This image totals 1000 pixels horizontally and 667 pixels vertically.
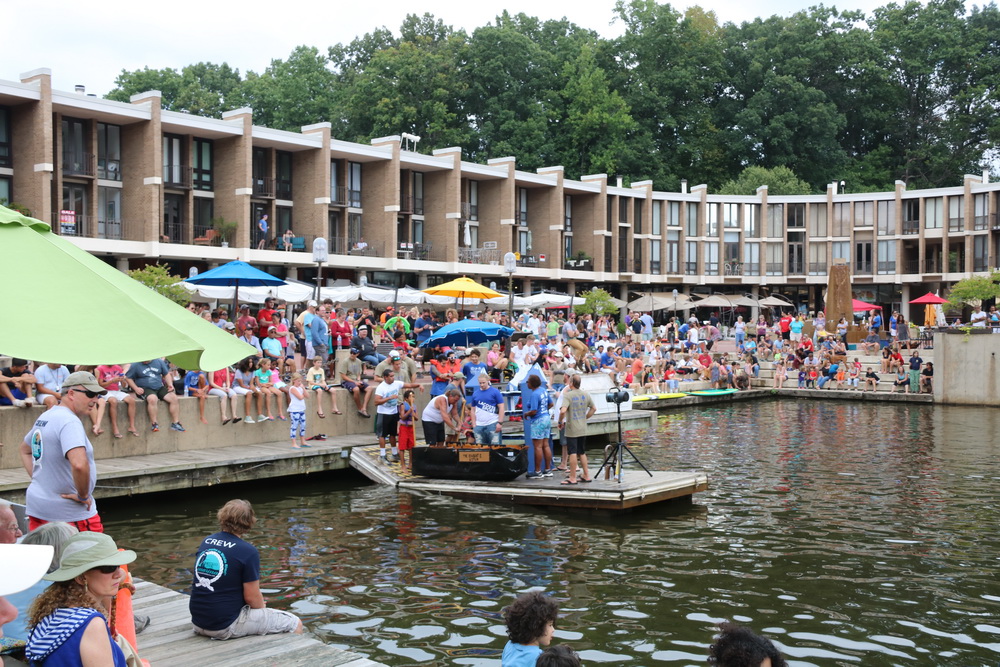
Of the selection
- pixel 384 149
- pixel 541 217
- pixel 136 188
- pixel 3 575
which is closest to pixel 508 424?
pixel 3 575

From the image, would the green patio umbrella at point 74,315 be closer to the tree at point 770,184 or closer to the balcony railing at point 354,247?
the balcony railing at point 354,247

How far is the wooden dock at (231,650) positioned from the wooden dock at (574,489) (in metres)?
8.22

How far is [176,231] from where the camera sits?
45.4 metres

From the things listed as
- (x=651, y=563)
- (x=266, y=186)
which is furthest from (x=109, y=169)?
(x=651, y=563)

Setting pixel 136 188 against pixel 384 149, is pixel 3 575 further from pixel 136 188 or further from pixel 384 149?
pixel 384 149

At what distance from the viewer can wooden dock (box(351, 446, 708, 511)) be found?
1554 cm

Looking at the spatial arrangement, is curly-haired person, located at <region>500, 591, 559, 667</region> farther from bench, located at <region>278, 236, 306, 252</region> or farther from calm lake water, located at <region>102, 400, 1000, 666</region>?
bench, located at <region>278, 236, 306, 252</region>

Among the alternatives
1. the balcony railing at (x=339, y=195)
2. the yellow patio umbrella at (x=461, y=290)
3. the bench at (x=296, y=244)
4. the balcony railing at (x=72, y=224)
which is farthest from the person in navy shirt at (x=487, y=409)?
the balcony railing at (x=339, y=195)

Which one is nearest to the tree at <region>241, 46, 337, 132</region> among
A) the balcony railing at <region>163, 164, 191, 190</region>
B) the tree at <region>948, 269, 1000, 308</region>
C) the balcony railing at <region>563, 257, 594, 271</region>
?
the balcony railing at <region>563, 257, 594, 271</region>

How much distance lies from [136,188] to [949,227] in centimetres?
5380

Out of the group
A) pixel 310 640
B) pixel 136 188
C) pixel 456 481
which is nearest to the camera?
pixel 310 640

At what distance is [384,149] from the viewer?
171ft

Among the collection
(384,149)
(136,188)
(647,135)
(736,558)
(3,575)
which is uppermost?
(647,135)

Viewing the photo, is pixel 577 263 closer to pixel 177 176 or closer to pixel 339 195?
pixel 339 195
